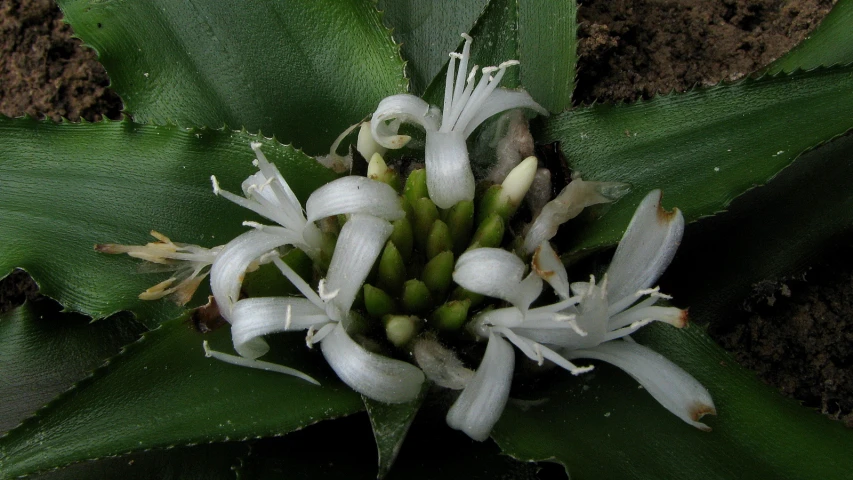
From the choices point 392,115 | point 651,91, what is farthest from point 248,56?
point 651,91

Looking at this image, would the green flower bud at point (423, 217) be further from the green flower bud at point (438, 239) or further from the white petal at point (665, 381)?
the white petal at point (665, 381)

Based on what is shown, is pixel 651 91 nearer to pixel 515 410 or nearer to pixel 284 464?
pixel 515 410

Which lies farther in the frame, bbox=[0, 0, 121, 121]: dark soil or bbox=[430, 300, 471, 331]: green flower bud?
bbox=[0, 0, 121, 121]: dark soil

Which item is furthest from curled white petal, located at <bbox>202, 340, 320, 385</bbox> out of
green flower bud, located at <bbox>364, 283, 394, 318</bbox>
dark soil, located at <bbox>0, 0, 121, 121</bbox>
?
dark soil, located at <bbox>0, 0, 121, 121</bbox>

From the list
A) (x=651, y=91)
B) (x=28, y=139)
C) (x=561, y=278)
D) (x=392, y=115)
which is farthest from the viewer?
(x=651, y=91)

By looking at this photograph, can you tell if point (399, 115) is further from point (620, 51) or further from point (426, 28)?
point (620, 51)

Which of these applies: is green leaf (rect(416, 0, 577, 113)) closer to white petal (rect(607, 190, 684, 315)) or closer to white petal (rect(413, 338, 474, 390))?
white petal (rect(607, 190, 684, 315))
